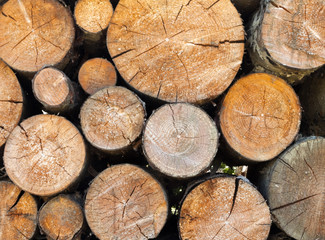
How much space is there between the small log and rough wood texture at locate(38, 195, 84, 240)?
82 centimetres

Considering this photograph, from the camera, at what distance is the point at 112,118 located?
2.13 m

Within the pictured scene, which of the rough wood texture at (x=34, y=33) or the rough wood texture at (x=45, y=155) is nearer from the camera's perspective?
the rough wood texture at (x=45, y=155)

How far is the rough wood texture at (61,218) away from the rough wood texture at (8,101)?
635 mm

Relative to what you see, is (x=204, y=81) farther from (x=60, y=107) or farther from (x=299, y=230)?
(x=299, y=230)

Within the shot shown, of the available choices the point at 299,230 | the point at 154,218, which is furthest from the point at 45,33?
the point at 299,230

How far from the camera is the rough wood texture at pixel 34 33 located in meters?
2.37

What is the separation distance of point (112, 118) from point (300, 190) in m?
1.41

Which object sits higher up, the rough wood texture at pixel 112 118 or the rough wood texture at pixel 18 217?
the rough wood texture at pixel 112 118

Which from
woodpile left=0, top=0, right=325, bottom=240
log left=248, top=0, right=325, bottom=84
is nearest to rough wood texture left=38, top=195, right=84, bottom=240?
woodpile left=0, top=0, right=325, bottom=240

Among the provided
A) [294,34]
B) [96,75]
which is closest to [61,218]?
[96,75]

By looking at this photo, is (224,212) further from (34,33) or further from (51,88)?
(34,33)

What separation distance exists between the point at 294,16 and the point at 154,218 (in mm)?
1663

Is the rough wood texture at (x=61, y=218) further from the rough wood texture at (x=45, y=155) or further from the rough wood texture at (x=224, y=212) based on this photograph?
the rough wood texture at (x=224, y=212)

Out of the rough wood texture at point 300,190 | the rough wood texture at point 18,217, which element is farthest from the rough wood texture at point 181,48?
the rough wood texture at point 18,217
